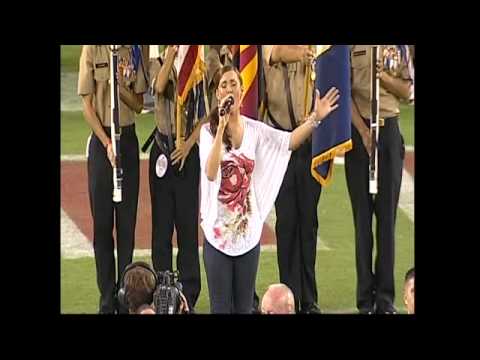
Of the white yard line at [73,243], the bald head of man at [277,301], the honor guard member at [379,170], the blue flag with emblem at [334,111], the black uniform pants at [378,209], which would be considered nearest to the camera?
the bald head of man at [277,301]

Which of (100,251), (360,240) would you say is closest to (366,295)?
(360,240)

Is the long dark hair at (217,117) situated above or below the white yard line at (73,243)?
above

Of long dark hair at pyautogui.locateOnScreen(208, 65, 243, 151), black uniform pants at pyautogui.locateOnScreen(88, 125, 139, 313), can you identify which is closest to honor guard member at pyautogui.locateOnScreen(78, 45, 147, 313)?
black uniform pants at pyautogui.locateOnScreen(88, 125, 139, 313)

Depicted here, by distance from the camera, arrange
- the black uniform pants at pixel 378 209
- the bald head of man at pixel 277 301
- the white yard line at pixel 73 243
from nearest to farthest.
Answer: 1. the bald head of man at pixel 277 301
2. the black uniform pants at pixel 378 209
3. the white yard line at pixel 73 243

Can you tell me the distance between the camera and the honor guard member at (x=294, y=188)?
62.8 ft

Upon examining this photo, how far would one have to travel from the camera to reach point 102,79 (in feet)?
62.7

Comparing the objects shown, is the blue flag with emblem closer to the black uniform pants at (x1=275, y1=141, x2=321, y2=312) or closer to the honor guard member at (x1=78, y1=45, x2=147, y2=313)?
the black uniform pants at (x1=275, y1=141, x2=321, y2=312)

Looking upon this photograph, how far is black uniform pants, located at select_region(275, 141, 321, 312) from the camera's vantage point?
1930 cm

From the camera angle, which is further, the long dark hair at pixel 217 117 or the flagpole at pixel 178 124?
the flagpole at pixel 178 124

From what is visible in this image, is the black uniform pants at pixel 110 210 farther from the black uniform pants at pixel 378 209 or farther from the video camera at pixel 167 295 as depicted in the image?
the black uniform pants at pixel 378 209

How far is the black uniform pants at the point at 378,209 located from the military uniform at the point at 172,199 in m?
0.87

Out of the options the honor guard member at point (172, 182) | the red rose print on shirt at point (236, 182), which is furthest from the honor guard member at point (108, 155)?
the red rose print on shirt at point (236, 182)

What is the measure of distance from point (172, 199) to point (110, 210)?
35 centimetres
